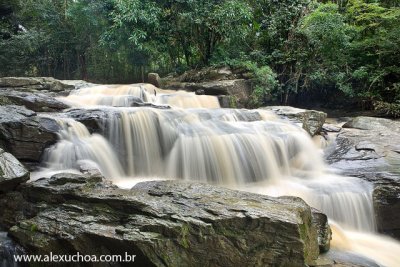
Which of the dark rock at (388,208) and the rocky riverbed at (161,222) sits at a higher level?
the rocky riverbed at (161,222)

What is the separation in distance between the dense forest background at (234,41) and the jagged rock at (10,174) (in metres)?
8.79

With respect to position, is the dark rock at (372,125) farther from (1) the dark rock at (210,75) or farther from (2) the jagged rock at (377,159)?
(1) the dark rock at (210,75)

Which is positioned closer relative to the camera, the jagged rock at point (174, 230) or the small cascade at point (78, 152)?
the jagged rock at point (174, 230)

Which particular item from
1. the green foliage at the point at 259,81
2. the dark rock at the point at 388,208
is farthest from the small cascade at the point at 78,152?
the green foliage at the point at 259,81

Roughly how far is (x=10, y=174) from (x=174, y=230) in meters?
2.17

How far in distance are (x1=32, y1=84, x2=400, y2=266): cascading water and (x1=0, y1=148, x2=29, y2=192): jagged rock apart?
1191 mm

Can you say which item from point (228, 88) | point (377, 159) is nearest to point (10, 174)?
point (377, 159)

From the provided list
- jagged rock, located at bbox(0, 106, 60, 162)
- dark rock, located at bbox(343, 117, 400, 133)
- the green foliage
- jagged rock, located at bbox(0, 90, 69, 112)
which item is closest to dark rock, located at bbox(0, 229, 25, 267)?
jagged rock, located at bbox(0, 106, 60, 162)

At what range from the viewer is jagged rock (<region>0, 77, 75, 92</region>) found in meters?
9.76

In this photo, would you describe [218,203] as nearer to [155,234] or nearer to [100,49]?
[155,234]

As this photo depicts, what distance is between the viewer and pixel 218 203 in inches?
142

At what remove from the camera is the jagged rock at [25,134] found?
5.41 m

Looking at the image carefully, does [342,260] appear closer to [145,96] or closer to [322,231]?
[322,231]

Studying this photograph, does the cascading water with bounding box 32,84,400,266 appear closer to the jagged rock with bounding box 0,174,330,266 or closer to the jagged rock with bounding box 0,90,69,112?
the jagged rock with bounding box 0,90,69,112
